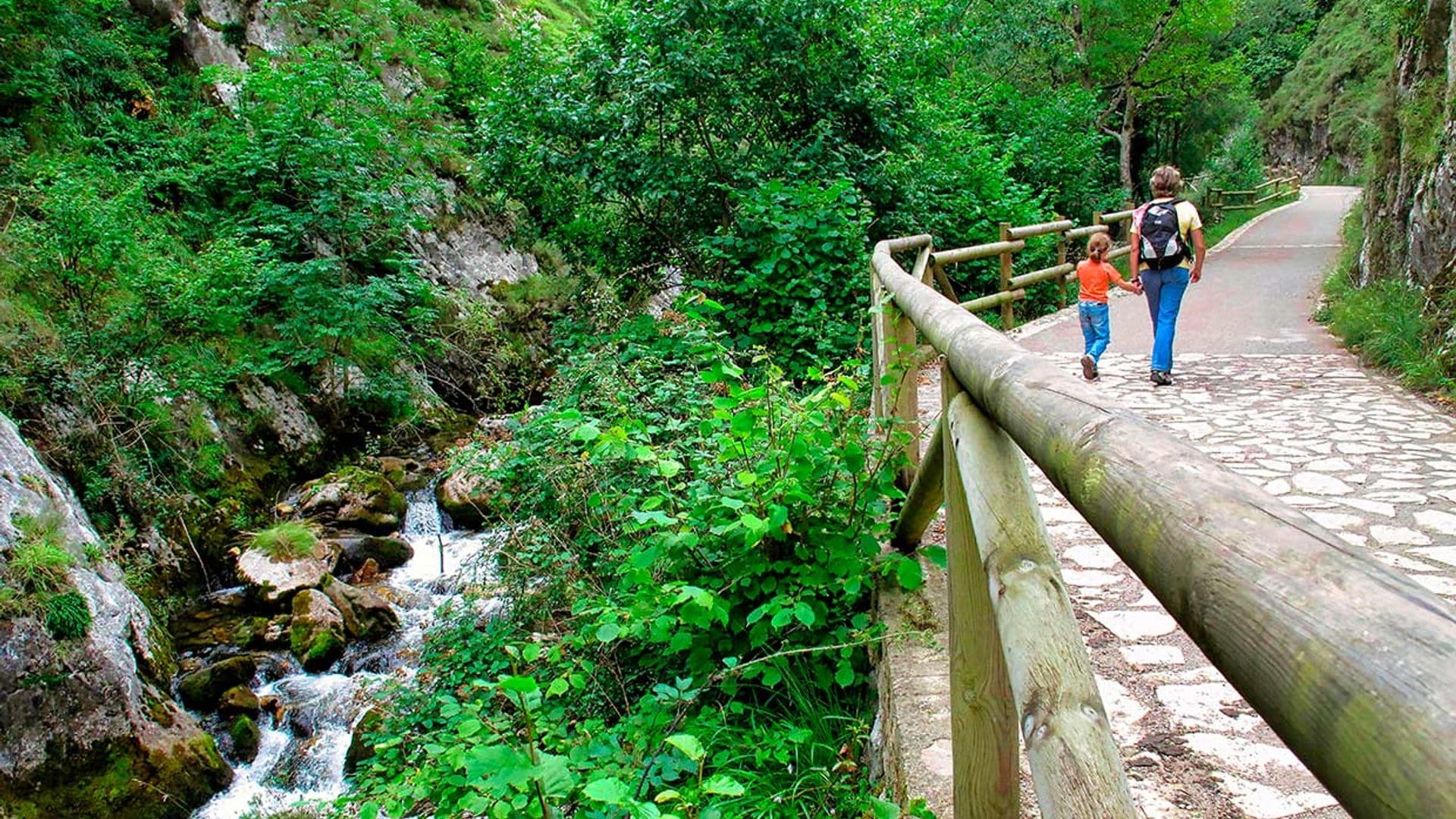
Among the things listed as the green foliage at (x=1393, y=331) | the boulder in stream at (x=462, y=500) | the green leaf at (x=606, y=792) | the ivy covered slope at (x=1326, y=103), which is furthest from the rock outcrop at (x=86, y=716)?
the ivy covered slope at (x=1326, y=103)

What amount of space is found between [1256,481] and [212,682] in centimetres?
653

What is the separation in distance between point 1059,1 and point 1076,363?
13.9m

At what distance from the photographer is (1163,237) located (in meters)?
5.96

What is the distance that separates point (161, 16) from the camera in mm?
12281

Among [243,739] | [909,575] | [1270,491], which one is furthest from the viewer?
[243,739]

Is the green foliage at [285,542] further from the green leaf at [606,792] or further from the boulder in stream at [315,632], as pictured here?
the green leaf at [606,792]

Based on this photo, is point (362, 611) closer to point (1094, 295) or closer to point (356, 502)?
point (356, 502)

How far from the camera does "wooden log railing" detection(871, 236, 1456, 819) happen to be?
18.8 inches

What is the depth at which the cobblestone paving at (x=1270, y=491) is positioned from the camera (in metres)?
2.09

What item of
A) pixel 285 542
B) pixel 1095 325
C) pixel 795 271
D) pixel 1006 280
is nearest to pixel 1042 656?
pixel 1095 325

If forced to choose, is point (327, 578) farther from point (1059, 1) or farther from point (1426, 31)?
point (1059, 1)

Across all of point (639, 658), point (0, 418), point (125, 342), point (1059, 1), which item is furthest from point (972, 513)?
point (1059, 1)

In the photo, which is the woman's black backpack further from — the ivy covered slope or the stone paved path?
the ivy covered slope

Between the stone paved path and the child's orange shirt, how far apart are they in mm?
737
